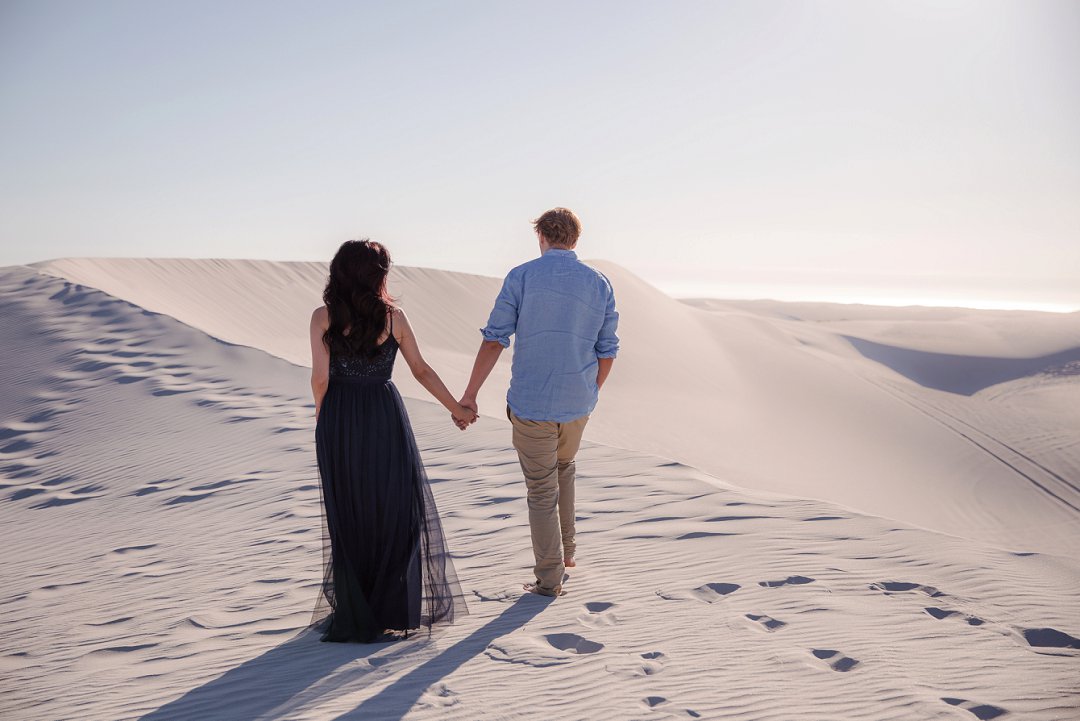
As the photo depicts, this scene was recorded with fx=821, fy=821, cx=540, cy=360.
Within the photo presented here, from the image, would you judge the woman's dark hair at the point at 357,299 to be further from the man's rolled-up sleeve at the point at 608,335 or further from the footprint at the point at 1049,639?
the footprint at the point at 1049,639

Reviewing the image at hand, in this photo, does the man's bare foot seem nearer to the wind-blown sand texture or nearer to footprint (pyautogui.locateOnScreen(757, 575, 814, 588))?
the wind-blown sand texture

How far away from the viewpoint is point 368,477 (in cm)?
378

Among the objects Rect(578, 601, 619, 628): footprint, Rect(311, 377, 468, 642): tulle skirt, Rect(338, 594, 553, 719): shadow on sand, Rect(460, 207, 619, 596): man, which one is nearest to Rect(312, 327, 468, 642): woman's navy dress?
Rect(311, 377, 468, 642): tulle skirt

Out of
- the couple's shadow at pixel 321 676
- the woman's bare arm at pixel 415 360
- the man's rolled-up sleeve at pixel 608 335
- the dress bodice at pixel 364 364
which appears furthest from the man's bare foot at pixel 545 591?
the dress bodice at pixel 364 364

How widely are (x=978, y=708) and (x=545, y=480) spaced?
2.06 m

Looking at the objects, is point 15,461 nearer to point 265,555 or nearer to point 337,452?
point 265,555

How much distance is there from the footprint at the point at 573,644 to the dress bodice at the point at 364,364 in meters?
1.45

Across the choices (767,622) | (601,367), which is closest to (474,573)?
(601,367)

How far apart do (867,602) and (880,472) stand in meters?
13.2

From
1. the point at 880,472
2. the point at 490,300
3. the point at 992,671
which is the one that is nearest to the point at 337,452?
the point at 992,671

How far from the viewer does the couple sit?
3.70 m

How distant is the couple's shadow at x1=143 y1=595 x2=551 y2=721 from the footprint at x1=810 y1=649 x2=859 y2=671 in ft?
4.40

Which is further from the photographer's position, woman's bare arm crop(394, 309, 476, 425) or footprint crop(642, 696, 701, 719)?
woman's bare arm crop(394, 309, 476, 425)

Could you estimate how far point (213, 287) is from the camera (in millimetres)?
21641
